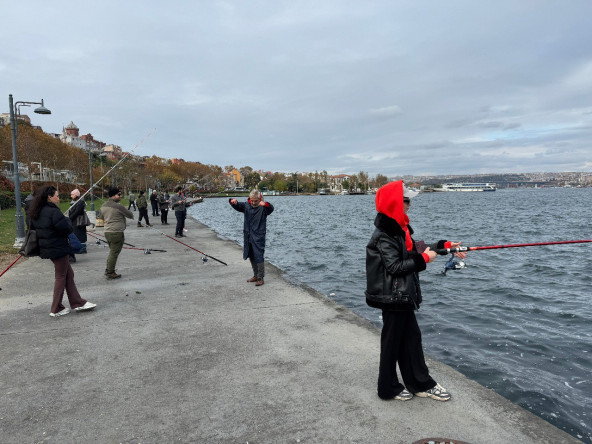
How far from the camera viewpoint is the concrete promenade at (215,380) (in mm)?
3227

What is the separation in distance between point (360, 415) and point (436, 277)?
10021 millimetres

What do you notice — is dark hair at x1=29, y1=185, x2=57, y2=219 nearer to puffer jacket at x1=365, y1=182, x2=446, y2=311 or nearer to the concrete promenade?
the concrete promenade

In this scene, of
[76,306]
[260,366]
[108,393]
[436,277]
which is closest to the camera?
[108,393]

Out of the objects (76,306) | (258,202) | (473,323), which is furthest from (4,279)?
→ (473,323)

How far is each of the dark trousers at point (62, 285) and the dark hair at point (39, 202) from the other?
76 centimetres

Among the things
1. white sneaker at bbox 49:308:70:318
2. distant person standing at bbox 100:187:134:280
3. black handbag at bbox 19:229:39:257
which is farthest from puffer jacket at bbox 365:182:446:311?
distant person standing at bbox 100:187:134:280

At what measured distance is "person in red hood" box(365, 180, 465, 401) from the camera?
348 centimetres

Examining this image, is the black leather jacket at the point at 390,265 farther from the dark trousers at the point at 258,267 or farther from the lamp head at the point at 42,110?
the lamp head at the point at 42,110

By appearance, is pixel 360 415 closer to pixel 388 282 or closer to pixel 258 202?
pixel 388 282

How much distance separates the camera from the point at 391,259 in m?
3.49

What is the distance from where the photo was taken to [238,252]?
42.2 feet

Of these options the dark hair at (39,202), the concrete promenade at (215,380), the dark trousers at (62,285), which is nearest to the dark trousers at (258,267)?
the concrete promenade at (215,380)

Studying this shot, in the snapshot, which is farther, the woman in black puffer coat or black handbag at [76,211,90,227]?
black handbag at [76,211,90,227]

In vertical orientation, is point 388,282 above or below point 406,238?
below
